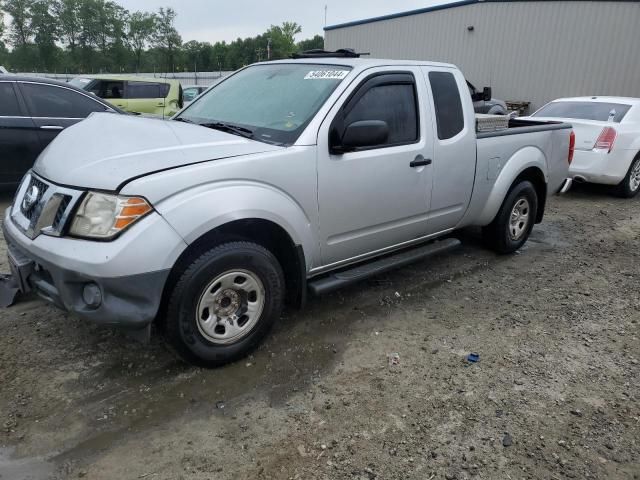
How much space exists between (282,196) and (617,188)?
24.6 feet

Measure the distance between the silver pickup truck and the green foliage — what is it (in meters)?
57.5

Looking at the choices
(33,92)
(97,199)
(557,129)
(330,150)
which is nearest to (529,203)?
(557,129)

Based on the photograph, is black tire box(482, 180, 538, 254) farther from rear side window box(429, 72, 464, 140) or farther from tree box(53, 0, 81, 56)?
tree box(53, 0, 81, 56)

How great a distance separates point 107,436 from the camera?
→ 258 cm

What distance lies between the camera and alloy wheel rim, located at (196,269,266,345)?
2963mm

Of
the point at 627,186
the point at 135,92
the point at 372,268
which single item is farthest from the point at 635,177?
the point at 135,92


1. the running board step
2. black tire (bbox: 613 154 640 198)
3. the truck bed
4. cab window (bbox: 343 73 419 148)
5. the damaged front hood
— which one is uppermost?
cab window (bbox: 343 73 419 148)

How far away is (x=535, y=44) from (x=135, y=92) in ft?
47.2

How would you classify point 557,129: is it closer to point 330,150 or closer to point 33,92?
point 330,150

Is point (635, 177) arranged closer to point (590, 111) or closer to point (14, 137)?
point (590, 111)

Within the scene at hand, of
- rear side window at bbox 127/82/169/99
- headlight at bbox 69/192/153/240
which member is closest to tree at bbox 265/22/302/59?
rear side window at bbox 127/82/169/99

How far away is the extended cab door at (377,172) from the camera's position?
3.42 metres

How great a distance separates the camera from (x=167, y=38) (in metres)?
67.4

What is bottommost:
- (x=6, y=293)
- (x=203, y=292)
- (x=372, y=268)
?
(x=6, y=293)
